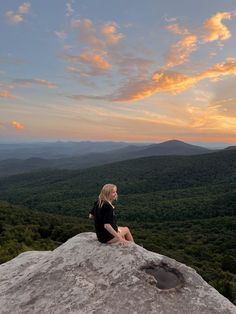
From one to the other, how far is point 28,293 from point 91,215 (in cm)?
345

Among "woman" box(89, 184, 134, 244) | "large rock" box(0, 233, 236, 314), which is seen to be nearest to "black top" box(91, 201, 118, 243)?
"woman" box(89, 184, 134, 244)

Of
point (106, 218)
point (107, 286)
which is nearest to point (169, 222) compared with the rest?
point (106, 218)

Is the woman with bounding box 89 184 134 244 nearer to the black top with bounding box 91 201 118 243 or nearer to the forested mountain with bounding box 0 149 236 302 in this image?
the black top with bounding box 91 201 118 243

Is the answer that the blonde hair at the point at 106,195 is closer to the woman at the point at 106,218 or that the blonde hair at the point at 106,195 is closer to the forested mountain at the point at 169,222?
the woman at the point at 106,218

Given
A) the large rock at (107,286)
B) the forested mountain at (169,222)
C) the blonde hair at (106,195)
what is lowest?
the forested mountain at (169,222)

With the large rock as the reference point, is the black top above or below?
above

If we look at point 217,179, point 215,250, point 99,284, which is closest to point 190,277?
point 99,284

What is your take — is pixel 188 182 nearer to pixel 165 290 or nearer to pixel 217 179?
pixel 217 179

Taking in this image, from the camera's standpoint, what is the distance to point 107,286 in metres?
9.26

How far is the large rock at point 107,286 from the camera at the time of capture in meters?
8.60

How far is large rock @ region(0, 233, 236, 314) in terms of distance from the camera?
28.2 feet

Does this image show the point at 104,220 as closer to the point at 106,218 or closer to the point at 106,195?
the point at 106,218

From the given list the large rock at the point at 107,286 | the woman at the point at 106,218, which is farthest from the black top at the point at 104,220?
the large rock at the point at 107,286

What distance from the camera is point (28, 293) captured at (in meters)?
9.72
